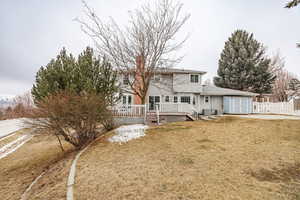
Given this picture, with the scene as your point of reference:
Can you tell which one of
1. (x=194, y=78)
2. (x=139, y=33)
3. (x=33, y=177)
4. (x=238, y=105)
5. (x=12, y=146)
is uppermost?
(x=139, y=33)

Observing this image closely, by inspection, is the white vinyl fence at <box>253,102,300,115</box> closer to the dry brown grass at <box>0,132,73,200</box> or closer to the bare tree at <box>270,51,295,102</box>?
the bare tree at <box>270,51,295,102</box>

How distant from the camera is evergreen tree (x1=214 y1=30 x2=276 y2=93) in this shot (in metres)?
24.6

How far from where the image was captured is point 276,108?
16203 mm

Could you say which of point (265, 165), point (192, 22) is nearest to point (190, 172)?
point (265, 165)

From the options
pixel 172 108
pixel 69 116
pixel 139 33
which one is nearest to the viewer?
pixel 69 116

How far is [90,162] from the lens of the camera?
17.1 ft

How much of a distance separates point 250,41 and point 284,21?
11545 millimetres

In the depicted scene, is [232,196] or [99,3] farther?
[99,3]

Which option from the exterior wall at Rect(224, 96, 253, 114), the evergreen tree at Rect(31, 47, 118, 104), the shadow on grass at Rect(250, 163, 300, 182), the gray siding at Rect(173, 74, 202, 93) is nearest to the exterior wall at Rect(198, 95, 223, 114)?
the exterior wall at Rect(224, 96, 253, 114)

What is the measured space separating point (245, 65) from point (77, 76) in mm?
26953

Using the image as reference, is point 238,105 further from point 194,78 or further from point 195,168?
point 195,168

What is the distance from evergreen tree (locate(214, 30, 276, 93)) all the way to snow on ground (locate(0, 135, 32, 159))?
95.4ft

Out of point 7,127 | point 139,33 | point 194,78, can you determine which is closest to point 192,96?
point 194,78

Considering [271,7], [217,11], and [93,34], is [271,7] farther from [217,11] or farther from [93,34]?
[93,34]
